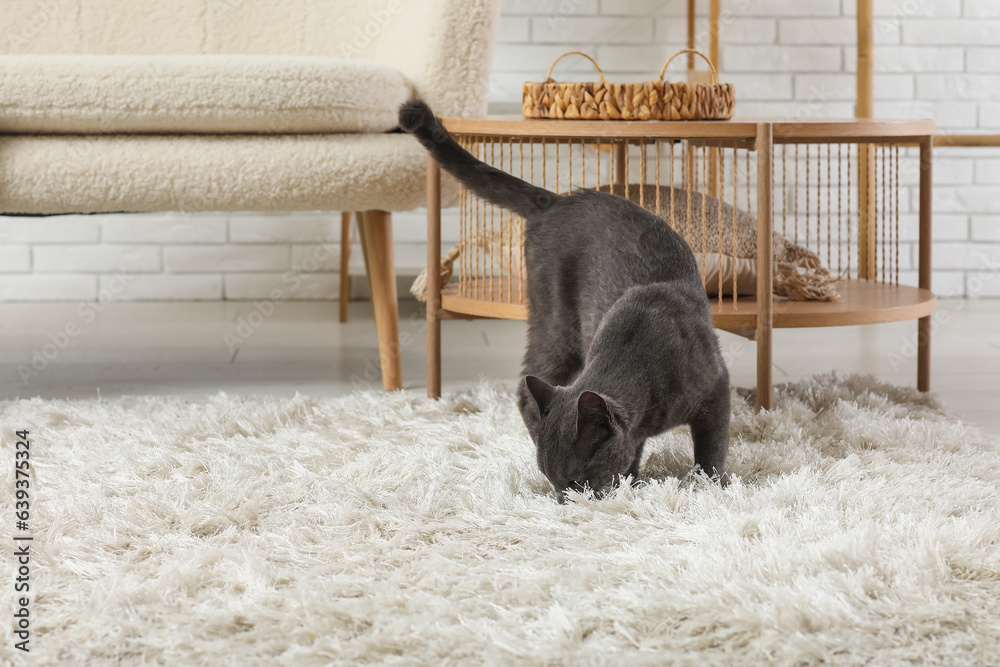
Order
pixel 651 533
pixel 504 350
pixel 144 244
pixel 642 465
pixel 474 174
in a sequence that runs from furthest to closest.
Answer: pixel 144 244 → pixel 504 350 → pixel 474 174 → pixel 642 465 → pixel 651 533

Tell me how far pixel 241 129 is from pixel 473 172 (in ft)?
1.61

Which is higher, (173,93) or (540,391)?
(173,93)

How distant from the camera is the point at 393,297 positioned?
1.68m

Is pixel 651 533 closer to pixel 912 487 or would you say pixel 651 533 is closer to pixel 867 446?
pixel 912 487

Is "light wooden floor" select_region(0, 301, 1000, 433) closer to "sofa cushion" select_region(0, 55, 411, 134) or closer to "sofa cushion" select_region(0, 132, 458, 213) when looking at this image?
"sofa cushion" select_region(0, 132, 458, 213)

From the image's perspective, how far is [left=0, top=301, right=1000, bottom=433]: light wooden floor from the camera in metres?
1.69

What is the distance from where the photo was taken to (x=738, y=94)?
2.70m

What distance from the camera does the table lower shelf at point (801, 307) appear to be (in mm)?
1376

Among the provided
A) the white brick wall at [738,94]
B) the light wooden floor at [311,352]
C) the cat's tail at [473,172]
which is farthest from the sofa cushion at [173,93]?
the white brick wall at [738,94]

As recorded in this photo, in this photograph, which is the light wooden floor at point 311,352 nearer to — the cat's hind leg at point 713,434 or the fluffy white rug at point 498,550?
the fluffy white rug at point 498,550

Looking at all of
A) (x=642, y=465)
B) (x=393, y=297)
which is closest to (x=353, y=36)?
(x=393, y=297)

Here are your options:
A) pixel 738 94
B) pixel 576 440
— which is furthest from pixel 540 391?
pixel 738 94

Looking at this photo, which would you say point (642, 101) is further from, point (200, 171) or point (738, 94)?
point (738, 94)

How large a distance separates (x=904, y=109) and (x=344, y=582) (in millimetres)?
2446
